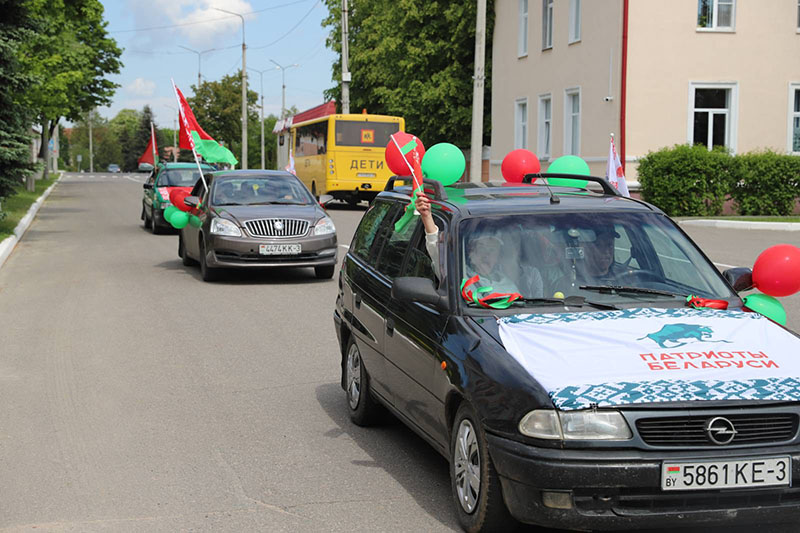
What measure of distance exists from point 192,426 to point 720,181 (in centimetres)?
2359

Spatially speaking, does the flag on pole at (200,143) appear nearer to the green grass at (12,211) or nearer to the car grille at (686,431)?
the green grass at (12,211)

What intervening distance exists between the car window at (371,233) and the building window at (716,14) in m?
25.2

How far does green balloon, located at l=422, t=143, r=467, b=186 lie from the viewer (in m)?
6.88

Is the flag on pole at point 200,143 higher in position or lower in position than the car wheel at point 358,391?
higher

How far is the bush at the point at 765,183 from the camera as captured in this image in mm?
27969

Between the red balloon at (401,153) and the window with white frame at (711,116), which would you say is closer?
the red balloon at (401,153)

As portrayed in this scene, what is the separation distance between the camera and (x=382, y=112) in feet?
182

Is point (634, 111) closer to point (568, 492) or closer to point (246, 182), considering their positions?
point (246, 182)

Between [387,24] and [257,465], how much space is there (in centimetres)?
4600

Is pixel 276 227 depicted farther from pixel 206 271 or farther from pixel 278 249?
pixel 206 271

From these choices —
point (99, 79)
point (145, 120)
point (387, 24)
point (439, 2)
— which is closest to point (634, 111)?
point (439, 2)

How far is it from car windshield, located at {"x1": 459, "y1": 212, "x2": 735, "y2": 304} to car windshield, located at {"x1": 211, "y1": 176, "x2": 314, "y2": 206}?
10.2 metres

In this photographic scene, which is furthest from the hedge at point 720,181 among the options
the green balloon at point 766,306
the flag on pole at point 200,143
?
the green balloon at point 766,306

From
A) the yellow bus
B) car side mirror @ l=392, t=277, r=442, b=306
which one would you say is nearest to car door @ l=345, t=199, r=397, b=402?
car side mirror @ l=392, t=277, r=442, b=306
